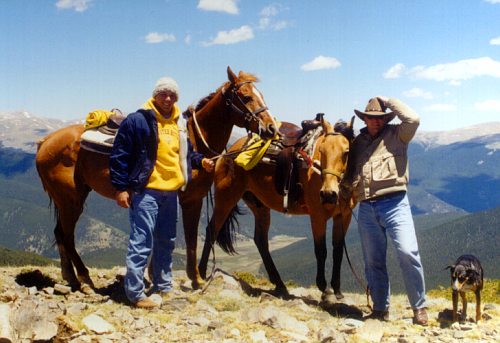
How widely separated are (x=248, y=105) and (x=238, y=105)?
23 cm

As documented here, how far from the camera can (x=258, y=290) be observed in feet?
31.1

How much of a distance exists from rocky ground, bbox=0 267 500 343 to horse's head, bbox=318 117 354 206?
1.81 metres

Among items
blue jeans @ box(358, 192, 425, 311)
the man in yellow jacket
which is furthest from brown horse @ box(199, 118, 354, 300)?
the man in yellow jacket

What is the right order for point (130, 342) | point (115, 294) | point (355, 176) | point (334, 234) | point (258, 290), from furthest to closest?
point (258, 290) → point (334, 234) → point (115, 294) → point (355, 176) → point (130, 342)

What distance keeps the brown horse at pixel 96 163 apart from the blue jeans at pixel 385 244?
2576mm

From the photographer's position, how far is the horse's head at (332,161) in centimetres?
649

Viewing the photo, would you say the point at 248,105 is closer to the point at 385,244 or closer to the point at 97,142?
the point at 97,142

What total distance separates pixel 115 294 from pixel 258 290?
9.75 feet

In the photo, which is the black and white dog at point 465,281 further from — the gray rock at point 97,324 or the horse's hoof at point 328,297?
the gray rock at point 97,324

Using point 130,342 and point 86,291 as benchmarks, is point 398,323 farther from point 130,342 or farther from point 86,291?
point 86,291

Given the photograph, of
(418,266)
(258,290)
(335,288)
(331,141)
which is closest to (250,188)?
(258,290)

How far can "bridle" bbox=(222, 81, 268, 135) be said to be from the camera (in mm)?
7652

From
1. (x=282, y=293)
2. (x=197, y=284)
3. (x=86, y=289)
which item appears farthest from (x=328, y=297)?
(x=86, y=289)

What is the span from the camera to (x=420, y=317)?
662 centimetres
